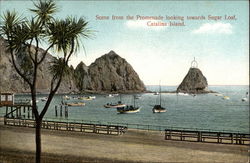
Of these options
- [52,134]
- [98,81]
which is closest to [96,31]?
[52,134]

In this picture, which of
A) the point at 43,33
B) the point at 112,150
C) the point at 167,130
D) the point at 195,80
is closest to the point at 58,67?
Answer: the point at 43,33

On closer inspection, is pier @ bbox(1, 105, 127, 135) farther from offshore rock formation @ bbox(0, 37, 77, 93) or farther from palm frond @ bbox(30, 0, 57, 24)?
palm frond @ bbox(30, 0, 57, 24)

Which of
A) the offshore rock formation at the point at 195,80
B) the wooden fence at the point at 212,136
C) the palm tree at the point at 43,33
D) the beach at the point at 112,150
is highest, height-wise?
the palm tree at the point at 43,33

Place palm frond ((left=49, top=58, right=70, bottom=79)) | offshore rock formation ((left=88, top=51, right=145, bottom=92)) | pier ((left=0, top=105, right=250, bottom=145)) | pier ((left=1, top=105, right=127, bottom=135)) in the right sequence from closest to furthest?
palm frond ((left=49, top=58, right=70, bottom=79)) < pier ((left=0, top=105, right=250, bottom=145)) < pier ((left=1, top=105, right=127, bottom=135)) < offshore rock formation ((left=88, top=51, right=145, bottom=92))

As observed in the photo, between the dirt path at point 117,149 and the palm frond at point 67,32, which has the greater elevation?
the palm frond at point 67,32

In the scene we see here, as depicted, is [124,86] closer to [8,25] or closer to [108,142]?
[108,142]

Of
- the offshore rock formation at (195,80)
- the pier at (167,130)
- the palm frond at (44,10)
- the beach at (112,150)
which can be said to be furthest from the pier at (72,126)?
the palm frond at (44,10)

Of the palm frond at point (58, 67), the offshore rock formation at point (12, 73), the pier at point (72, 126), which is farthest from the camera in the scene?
the pier at point (72, 126)

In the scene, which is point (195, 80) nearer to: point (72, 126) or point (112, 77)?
point (112, 77)

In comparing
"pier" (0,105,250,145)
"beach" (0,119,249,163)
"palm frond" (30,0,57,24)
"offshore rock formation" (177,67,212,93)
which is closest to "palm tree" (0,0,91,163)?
"palm frond" (30,0,57,24)

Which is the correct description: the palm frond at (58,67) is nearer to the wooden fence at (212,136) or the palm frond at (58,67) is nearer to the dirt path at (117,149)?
the dirt path at (117,149)
